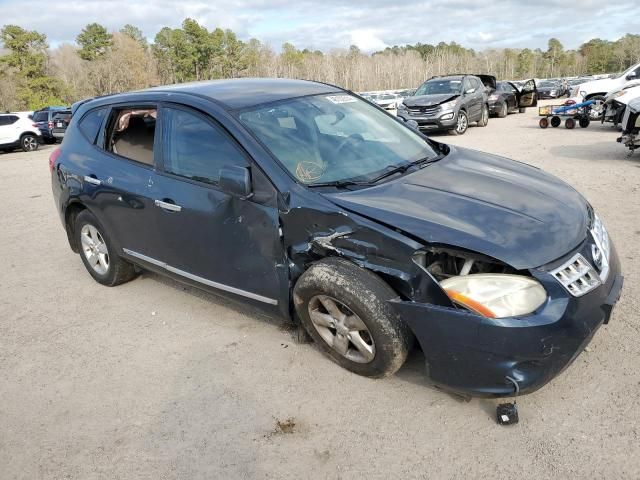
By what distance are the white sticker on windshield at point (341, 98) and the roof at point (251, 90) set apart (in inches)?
3.4

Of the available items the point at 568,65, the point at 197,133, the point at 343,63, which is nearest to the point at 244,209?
the point at 197,133

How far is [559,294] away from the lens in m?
2.50

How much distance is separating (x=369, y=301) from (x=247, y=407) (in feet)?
3.22

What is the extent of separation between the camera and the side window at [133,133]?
4.01 metres

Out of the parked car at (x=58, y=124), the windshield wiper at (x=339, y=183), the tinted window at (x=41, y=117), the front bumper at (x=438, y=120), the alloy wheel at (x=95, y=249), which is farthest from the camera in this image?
the tinted window at (x=41, y=117)

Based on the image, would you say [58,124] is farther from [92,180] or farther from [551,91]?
[551,91]

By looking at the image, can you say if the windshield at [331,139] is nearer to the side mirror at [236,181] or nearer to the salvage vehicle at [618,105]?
the side mirror at [236,181]

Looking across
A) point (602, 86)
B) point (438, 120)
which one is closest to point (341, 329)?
point (438, 120)

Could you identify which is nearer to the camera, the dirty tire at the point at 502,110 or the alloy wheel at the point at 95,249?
the alloy wheel at the point at 95,249

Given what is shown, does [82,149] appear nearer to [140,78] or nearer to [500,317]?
[500,317]

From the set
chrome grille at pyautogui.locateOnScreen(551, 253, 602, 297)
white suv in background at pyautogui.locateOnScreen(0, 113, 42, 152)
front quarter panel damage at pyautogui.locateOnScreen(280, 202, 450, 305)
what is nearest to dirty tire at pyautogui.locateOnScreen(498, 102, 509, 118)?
white suv in background at pyautogui.locateOnScreen(0, 113, 42, 152)

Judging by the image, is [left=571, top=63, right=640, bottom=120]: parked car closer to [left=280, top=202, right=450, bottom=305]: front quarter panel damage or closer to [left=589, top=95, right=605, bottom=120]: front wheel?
[left=589, top=95, right=605, bottom=120]: front wheel

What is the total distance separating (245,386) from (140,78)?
2228 inches

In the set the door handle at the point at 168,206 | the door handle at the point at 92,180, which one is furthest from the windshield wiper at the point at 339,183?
the door handle at the point at 92,180
